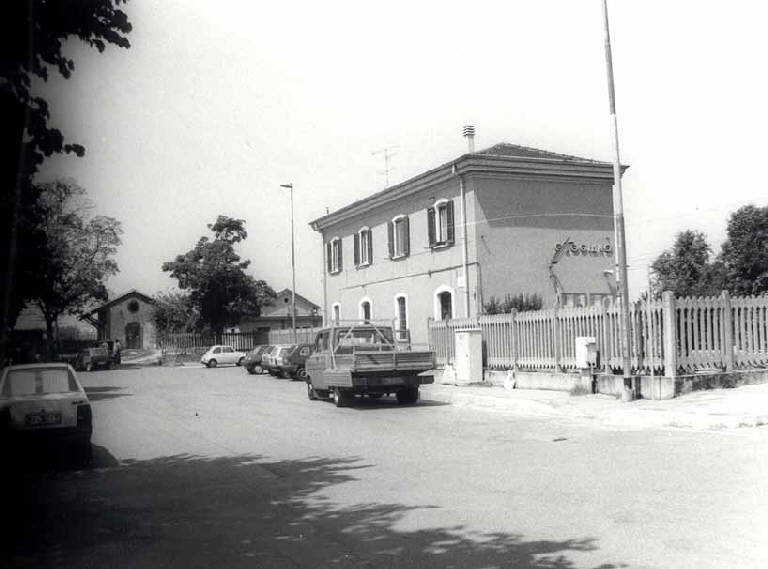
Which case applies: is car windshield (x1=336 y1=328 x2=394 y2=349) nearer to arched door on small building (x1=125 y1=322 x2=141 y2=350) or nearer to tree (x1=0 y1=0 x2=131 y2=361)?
tree (x1=0 y1=0 x2=131 y2=361)

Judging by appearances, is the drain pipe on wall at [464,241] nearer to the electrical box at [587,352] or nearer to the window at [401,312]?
the window at [401,312]


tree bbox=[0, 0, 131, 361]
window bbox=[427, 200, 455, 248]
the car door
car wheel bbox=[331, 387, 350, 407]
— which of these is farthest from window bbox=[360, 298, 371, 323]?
tree bbox=[0, 0, 131, 361]

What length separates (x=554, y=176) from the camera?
1098 inches

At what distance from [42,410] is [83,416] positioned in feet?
1.64

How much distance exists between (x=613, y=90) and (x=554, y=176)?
12.4m

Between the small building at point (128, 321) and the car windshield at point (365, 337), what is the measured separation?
63.9 m

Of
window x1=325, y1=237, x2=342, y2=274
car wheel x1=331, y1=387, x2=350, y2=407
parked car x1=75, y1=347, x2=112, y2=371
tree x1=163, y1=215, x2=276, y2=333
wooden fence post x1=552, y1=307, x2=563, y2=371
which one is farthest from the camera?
tree x1=163, y1=215, x2=276, y2=333

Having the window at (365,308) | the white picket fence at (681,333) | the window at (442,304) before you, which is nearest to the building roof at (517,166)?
the window at (442,304)

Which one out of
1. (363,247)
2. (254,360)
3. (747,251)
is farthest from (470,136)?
(747,251)

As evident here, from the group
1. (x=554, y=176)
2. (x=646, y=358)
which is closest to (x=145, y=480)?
(x=646, y=358)

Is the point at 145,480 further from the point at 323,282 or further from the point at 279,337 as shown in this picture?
the point at 279,337

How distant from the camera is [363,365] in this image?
16578 millimetres

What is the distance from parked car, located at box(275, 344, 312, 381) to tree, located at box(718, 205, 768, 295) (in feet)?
82.2

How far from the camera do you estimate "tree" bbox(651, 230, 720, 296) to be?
48.4 meters
